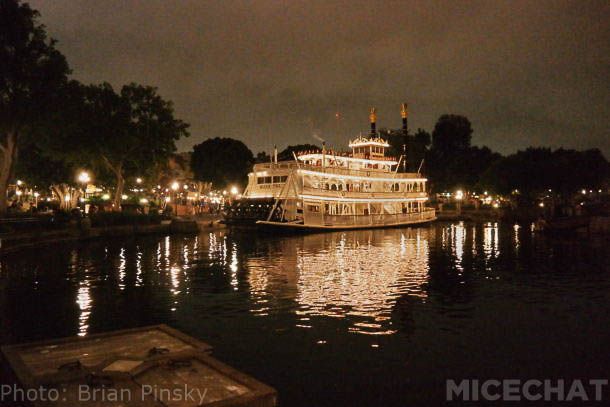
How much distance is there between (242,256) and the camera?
28.4 meters

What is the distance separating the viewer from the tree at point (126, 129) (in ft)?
145

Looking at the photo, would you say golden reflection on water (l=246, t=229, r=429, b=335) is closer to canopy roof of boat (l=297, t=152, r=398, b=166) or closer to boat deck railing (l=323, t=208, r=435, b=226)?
boat deck railing (l=323, t=208, r=435, b=226)

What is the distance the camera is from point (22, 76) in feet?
108

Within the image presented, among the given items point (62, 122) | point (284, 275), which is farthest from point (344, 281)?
point (62, 122)

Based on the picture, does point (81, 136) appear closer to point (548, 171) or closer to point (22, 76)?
point (22, 76)

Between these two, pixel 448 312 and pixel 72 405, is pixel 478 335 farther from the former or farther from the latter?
pixel 72 405

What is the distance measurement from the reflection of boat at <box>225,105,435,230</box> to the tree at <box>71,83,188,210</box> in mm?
9956

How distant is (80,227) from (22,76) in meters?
11.9

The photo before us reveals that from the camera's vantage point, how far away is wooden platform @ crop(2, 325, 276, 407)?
20.4 ft

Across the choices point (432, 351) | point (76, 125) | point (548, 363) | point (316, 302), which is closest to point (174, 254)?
point (316, 302)

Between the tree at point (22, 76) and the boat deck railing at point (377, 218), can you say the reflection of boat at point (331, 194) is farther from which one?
the tree at point (22, 76)

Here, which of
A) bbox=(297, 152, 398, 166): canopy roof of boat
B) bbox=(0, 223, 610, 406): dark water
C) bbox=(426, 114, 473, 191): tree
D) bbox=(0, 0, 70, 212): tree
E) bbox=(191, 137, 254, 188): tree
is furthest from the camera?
bbox=(426, 114, 473, 191): tree

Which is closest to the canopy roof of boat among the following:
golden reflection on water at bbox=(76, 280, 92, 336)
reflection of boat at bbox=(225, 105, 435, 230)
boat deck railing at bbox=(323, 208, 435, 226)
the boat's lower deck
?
reflection of boat at bbox=(225, 105, 435, 230)

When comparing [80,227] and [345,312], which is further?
[80,227]
